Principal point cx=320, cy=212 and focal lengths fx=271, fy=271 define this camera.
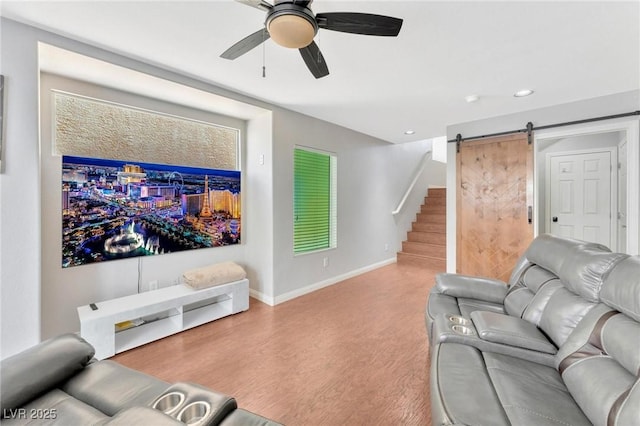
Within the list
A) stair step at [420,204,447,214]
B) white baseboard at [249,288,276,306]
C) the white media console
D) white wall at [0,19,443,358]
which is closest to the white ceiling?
white wall at [0,19,443,358]

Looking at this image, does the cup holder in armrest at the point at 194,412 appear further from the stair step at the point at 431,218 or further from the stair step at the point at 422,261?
the stair step at the point at 431,218

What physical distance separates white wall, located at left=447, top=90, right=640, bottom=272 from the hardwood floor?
1641 millimetres

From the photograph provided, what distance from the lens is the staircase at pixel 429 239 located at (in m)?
5.17

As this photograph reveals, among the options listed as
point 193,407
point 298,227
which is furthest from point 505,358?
point 298,227

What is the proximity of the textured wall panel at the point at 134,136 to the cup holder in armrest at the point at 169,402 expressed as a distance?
2.47m

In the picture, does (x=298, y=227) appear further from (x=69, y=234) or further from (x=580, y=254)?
(x=580, y=254)

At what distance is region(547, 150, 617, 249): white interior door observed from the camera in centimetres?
409

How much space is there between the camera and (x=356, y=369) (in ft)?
6.84

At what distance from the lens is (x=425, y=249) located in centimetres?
542

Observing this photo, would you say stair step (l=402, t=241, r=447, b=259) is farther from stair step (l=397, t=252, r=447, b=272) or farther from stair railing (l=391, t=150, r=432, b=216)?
stair railing (l=391, t=150, r=432, b=216)

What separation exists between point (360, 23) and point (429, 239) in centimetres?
494

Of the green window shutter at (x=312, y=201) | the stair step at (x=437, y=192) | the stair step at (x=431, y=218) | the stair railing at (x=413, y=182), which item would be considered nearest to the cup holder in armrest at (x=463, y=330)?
the green window shutter at (x=312, y=201)

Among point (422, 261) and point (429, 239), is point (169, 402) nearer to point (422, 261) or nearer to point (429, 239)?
point (422, 261)

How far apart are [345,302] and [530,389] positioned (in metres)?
2.43
